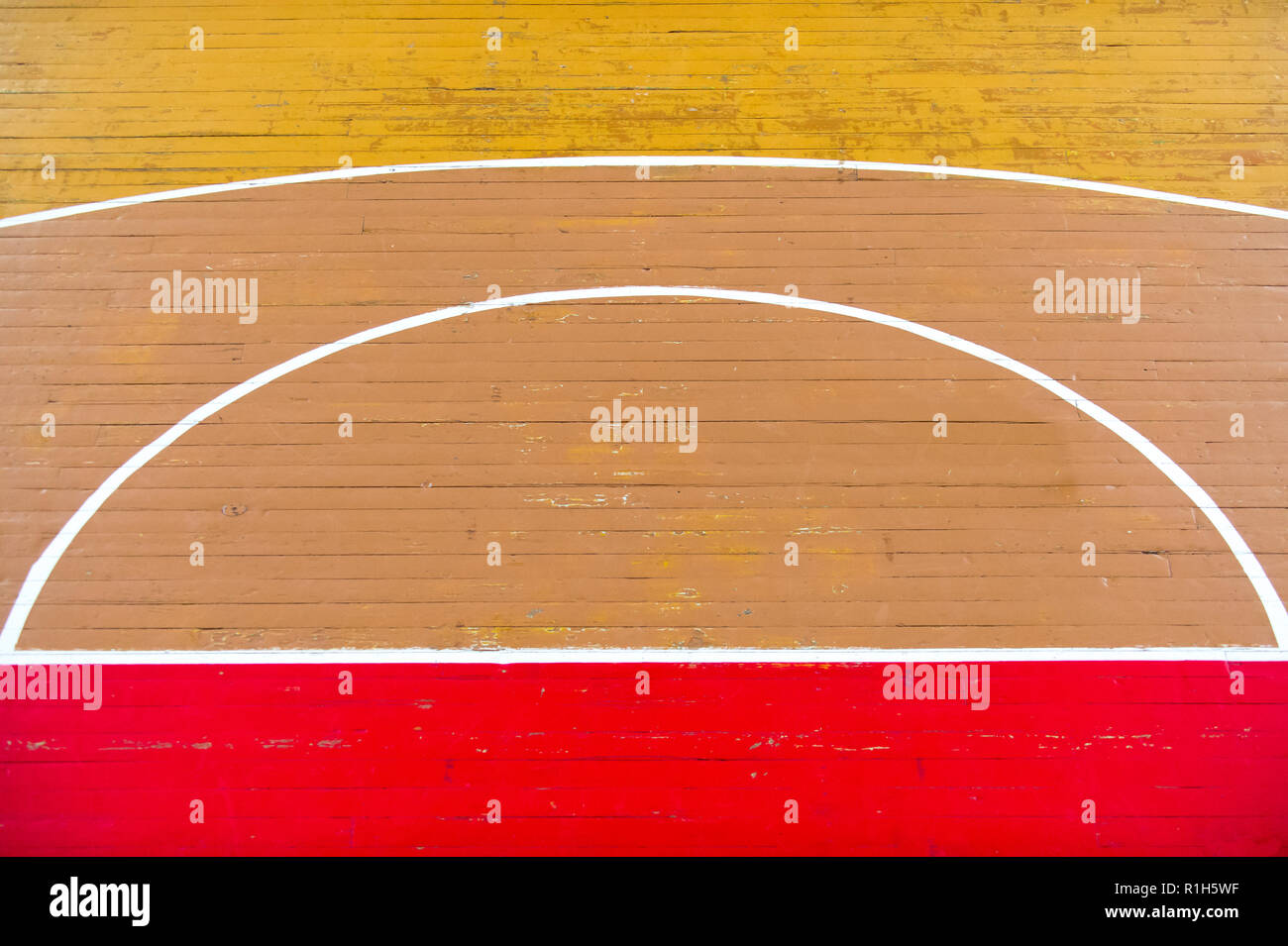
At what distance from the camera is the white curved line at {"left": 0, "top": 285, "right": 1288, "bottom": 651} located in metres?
4.55

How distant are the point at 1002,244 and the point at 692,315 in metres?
2.36

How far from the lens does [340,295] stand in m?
5.01

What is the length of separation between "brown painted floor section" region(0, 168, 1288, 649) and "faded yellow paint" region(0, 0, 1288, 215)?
349 millimetres

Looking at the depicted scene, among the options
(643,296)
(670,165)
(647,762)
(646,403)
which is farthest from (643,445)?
(670,165)

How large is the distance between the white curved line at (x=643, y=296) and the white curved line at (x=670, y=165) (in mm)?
1071

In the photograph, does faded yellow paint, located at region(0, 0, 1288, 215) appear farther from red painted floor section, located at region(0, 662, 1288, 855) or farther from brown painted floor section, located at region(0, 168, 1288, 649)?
red painted floor section, located at region(0, 662, 1288, 855)

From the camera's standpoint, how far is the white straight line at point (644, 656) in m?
4.43

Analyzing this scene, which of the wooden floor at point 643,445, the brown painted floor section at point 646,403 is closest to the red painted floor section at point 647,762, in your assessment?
the wooden floor at point 643,445

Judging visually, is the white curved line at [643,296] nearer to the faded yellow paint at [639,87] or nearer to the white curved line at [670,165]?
the white curved line at [670,165]

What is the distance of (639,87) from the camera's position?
18.0 ft

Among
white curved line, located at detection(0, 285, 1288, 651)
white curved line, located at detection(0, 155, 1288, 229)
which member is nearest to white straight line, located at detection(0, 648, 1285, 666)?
white curved line, located at detection(0, 285, 1288, 651)
